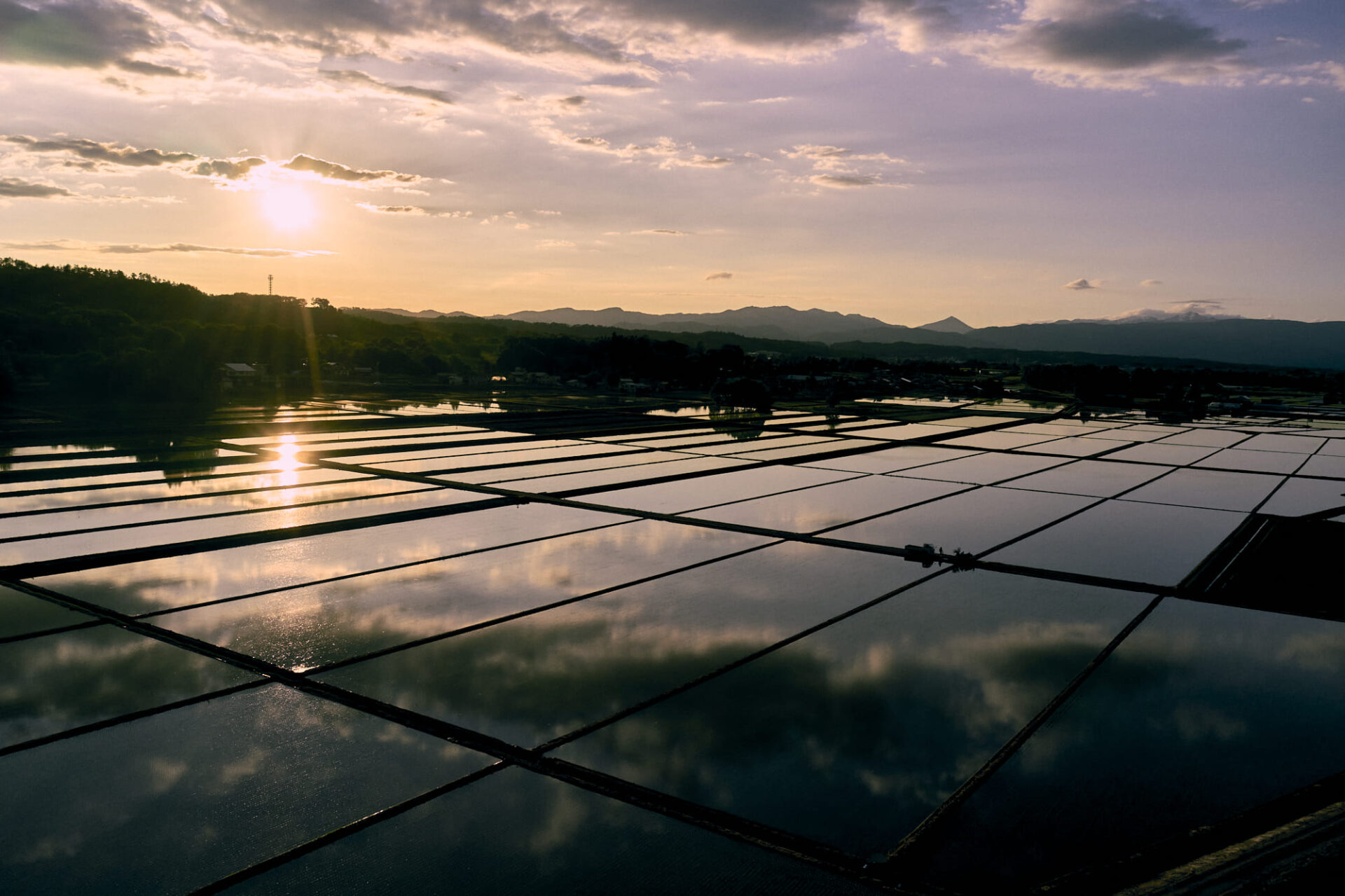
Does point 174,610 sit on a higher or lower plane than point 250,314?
lower

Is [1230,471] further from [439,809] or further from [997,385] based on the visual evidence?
[997,385]

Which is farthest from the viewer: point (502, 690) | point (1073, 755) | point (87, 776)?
point (502, 690)

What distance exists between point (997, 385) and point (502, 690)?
3137 inches

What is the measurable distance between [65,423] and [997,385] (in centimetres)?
7440

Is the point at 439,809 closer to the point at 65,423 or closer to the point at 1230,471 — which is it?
the point at 1230,471

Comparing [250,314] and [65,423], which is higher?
[250,314]

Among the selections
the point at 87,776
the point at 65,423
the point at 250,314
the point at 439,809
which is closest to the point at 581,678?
the point at 439,809

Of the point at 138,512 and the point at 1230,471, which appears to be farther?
the point at 1230,471

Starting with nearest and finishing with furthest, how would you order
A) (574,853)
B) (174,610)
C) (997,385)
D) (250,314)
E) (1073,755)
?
(574,853) < (1073,755) < (174,610) < (997,385) < (250,314)

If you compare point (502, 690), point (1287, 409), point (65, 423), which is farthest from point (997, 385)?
point (502, 690)

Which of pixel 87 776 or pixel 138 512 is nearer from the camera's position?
pixel 87 776

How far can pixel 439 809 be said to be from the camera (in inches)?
263

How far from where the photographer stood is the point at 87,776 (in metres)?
7.14

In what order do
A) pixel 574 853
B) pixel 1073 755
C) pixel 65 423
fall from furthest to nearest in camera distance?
1. pixel 65 423
2. pixel 1073 755
3. pixel 574 853
